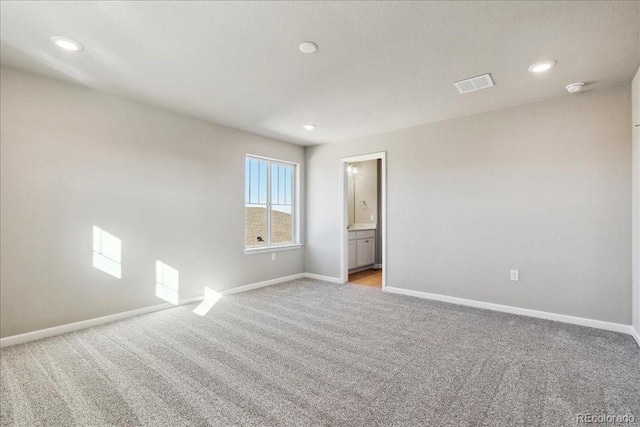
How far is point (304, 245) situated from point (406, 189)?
7.40ft

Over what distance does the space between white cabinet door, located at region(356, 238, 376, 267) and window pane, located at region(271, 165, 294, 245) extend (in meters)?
1.50

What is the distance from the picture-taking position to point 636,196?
291 cm

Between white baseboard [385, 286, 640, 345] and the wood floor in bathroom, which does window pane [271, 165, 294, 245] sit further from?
white baseboard [385, 286, 640, 345]

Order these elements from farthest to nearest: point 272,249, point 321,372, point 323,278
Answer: point 323,278 < point 272,249 < point 321,372

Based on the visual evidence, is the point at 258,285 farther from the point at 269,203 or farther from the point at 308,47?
the point at 308,47

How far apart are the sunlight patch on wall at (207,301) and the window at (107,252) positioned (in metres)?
0.99

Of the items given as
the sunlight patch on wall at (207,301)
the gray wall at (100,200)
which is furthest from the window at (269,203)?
the sunlight patch on wall at (207,301)

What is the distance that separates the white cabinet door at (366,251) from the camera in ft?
21.0

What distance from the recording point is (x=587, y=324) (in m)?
3.29

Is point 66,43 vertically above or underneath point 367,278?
above

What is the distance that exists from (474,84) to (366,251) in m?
4.21

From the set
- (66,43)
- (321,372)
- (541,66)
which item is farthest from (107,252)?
(541,66)

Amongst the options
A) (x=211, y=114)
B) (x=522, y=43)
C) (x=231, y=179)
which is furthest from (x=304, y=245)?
(x=522, y=43)

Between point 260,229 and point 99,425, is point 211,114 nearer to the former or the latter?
point 260,229
